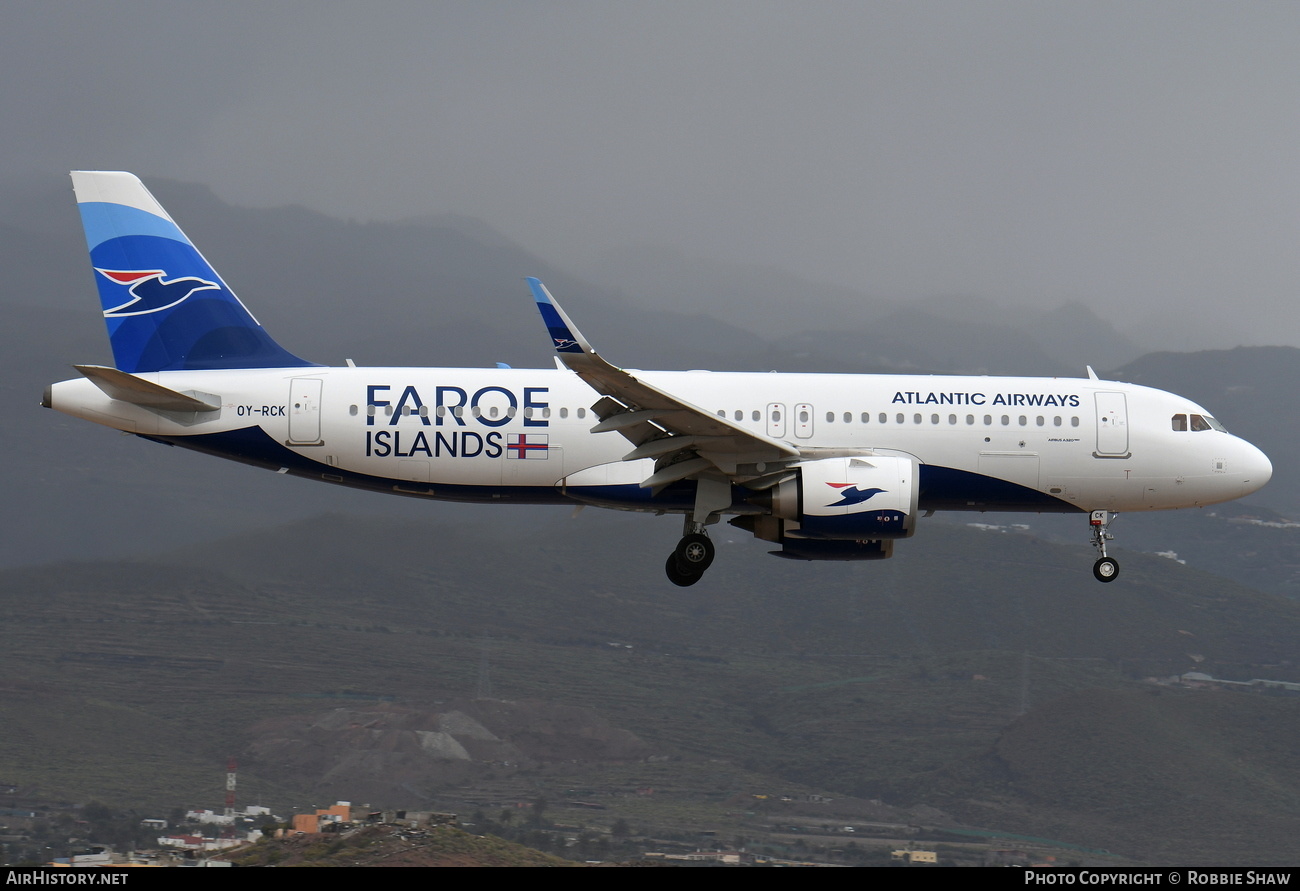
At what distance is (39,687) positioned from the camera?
131000mm

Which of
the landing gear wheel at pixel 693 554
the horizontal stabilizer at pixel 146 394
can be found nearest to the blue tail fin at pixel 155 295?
the horizontal stabilizer at pixel 146 394

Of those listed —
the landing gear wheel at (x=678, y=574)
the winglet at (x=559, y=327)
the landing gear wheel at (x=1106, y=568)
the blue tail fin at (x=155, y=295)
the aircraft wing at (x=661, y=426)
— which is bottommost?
the landing gear wheel at (x=678, y=574)

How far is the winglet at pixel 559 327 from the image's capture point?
2598 centimetres

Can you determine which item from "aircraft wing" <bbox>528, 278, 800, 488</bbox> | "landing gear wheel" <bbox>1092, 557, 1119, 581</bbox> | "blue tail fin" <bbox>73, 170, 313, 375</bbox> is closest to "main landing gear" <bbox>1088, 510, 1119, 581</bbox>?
"landing gear wheel" <bbox>1092, 557, 1119, 581</bbox>

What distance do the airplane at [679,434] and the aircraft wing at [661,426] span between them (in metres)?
0.07

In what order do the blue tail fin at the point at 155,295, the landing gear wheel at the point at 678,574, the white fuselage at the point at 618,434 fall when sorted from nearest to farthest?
the white fuselage at the point at 618,434, the landing gear wheel at the point at 678,574, the blue tail fin at the point at 155,295

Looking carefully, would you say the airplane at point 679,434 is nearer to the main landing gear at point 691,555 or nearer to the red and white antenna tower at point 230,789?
the main landing gear at point 691,555

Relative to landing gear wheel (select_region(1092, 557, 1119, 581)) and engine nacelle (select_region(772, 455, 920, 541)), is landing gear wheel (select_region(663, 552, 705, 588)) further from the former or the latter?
landing gear wheel (select_region(1092, 557, 1119, 581))

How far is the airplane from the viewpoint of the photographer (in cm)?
2961

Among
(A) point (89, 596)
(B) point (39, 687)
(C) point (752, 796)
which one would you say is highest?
(A) point (89, 596)
